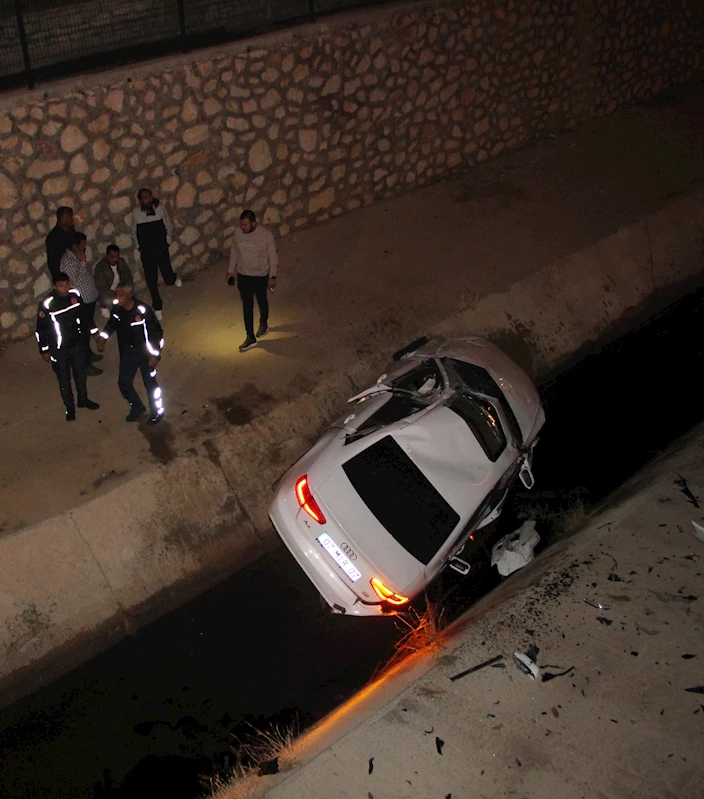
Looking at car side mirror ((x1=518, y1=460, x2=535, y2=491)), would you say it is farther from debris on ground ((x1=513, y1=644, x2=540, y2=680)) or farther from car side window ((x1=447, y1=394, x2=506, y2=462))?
debris on ground ((x1=513, y1=644, x2=540, y2=680))

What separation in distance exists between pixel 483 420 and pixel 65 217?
4611mm

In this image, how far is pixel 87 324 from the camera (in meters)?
8.79

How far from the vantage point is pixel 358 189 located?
497 inches

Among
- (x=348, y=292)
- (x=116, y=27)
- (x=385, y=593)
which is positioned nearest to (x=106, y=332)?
(x=348, y=292)

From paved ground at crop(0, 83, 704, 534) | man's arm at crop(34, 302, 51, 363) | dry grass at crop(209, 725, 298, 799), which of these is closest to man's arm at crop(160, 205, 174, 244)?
paved ground at crop(0, 83, 704, 534)

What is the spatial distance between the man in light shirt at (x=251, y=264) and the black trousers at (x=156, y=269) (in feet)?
3.12

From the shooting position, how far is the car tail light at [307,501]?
7.38 metres

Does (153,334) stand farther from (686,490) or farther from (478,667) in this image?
(686,490)

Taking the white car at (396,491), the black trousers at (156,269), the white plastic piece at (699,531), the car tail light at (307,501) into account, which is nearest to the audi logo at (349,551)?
the white car at (396,491)

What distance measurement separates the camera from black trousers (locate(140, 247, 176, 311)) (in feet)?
33.2

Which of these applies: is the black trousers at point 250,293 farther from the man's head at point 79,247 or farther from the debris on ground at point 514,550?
the debris on ground at point 514,550

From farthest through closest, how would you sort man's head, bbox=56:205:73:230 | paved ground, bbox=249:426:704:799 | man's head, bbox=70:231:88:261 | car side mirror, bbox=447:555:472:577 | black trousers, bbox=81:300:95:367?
man's head, bbox=56:205:73:230 → man's head, bbox=70:231:88:261 → black trousers, bbox=81:300:95:367 → car side mirror, bbox=447:555:472:577 → paved ground, bbox=249:426:704:799

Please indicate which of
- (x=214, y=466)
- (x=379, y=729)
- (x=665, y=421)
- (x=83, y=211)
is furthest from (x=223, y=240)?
(x=379, y=729)

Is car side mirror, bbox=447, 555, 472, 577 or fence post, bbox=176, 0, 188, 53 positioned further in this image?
fence post, bbox=176, 0, 188, 53
